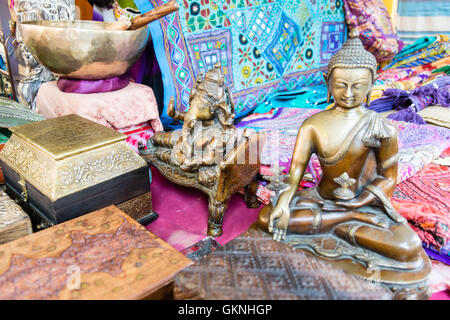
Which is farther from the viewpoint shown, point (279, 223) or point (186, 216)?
point (186, 216)

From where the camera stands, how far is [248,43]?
2.41m

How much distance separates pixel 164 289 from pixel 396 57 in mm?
3394

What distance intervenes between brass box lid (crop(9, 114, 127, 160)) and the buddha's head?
0.83 meters

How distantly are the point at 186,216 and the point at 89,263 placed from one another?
70 centimetres

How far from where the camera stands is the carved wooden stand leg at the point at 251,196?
5.41ft

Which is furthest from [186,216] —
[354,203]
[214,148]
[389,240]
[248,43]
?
[248,43]

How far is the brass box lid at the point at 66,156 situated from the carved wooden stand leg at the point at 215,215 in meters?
0.32

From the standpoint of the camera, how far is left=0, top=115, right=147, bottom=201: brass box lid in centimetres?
123

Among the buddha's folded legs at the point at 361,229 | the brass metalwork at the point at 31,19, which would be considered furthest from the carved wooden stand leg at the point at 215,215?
the brass metalwork at the point at 31,19

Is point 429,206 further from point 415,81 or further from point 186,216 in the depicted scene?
point 415,81

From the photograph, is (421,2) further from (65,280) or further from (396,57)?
(65,280)

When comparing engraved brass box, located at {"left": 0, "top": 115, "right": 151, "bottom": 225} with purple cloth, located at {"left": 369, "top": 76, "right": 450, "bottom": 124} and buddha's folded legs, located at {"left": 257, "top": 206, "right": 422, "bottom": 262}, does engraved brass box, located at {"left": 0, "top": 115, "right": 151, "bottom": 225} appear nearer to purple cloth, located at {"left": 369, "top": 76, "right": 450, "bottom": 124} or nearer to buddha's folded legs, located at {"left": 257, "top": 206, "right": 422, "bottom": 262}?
buddha's folded legs, located at {"left": 257, "top": 206, "right": 422, "bottom": 262}

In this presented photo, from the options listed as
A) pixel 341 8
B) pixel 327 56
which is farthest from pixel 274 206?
pixel 341 8
